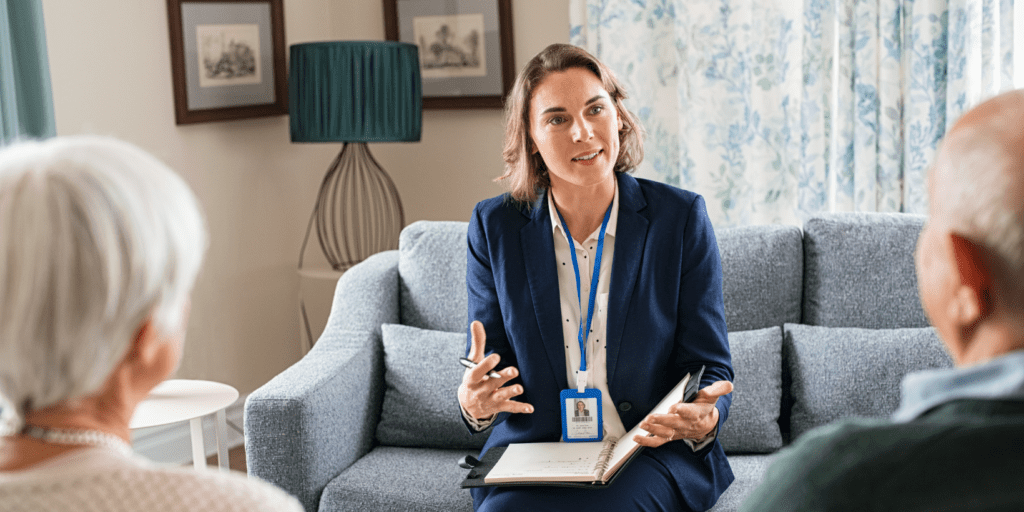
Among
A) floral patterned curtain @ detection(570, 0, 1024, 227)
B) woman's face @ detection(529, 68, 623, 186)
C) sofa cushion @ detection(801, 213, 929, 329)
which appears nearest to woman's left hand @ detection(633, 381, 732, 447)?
woman's face @ detection(529, 68, 623, 186)

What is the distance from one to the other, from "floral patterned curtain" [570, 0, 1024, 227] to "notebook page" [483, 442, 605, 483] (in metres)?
1.51

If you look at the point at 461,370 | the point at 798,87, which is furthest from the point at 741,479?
the point at 798,87

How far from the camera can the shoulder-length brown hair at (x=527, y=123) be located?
2053 millimetres

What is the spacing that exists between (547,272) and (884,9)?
5.04ft

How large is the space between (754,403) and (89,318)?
1751 millimetres

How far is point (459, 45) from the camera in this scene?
3.78 m

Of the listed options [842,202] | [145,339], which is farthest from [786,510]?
[842,202]

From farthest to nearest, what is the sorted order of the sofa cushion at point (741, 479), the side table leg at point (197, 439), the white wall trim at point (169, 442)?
1. the white wall trim at point (169, 442)
2. the side table leg at point (197, 439)
3. the sofa cushion at point (741, 479)

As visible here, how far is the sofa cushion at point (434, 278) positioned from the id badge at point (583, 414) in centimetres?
63

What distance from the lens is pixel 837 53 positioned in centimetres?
297

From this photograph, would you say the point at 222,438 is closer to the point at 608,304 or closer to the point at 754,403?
the point at 608,304

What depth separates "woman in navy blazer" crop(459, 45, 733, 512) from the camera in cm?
187

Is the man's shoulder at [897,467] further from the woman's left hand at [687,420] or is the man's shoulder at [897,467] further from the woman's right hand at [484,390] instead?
the woman's right hand at [484,390]

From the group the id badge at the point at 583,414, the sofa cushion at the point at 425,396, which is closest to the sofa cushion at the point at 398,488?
the sofa cushion at the point at 425,396
